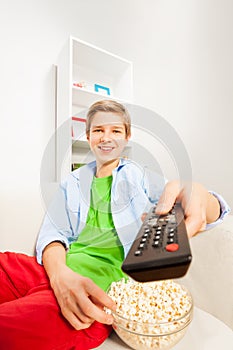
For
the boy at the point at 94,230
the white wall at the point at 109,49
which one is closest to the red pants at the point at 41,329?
the boy at the point at 94,230

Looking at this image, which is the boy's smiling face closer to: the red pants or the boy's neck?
the boy's neck

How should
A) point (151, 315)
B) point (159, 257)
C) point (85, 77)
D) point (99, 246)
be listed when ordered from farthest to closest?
1. point (85, 77)
2. point (99, 246)
3. point (151, 315)
4. point (159, 257)

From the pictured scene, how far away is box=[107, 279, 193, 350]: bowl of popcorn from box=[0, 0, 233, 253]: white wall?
0.54 m

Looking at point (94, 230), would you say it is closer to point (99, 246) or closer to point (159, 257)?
point (99, 246)

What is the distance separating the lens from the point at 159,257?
0.21 metres

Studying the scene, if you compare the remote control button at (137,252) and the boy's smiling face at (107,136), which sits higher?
the boy's smiling face at (107,136)

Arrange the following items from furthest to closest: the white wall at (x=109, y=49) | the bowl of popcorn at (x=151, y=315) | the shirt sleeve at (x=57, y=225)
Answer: the white wall at (x=109, y=49), the shirt sleeve at (x=57, y=225), the bowl of popcorn at (x=151, y=315)

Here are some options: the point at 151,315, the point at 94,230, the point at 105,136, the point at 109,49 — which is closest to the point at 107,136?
the point at 105,136

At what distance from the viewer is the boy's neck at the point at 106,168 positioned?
0.47 meters

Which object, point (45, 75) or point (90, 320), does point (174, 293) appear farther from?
point (45, 75)

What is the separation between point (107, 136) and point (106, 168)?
0.08 meters

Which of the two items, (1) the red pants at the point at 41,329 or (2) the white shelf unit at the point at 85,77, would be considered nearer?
(1) the red pants at the point at 41,329

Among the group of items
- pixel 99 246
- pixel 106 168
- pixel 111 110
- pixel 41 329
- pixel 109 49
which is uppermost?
pixel 109 49

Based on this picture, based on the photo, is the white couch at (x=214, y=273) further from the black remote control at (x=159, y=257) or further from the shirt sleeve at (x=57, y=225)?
the black remote control at (x=159, y=257)
